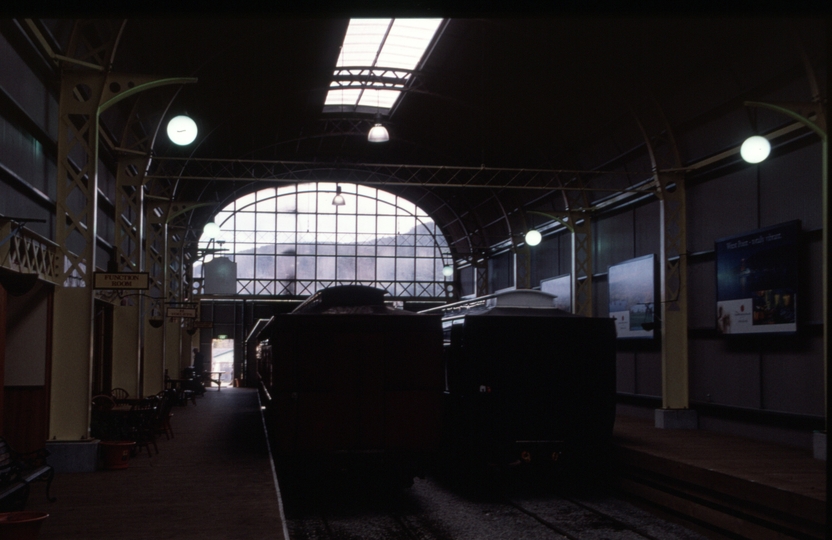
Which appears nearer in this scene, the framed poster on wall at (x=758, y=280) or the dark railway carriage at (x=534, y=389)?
the dark railway carriage at (x=534, y=389)

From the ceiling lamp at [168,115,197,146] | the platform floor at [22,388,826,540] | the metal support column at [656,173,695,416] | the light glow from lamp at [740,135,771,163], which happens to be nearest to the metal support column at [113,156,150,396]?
the platform floor at [22,388,826,540]

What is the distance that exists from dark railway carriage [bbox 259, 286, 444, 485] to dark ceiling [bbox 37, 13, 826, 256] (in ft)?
16.5

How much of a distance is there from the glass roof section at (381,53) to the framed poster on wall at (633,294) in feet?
27.2

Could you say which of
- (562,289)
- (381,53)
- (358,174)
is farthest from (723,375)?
(358,174)

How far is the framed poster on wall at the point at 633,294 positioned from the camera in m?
19.0

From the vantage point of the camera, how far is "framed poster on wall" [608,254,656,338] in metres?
19.0

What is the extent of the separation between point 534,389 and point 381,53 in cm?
1447

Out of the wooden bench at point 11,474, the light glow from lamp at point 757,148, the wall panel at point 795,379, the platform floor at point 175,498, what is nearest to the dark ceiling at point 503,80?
the light glow from lamp at point 757,148

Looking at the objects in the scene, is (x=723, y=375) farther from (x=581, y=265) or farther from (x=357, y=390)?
(x=357, y=390)

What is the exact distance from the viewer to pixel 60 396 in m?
10.8

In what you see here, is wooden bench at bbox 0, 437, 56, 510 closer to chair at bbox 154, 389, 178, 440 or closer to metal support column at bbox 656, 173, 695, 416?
chair at bbox 154, 389, 178, 440

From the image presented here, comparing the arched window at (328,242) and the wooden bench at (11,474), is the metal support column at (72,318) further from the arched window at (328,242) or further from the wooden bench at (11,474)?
the arched window at (328,242)

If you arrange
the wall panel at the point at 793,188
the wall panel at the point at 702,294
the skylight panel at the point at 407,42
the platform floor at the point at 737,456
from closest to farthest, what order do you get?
1. the platform floor at the point at 737,456
2. the wall panel at the point at 793,188
3. the wall panel at the point at 702,294
4. the skylight panel at the point at 407,42

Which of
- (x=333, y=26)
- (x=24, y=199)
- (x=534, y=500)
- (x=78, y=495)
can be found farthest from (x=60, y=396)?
(x=333, y=26)
